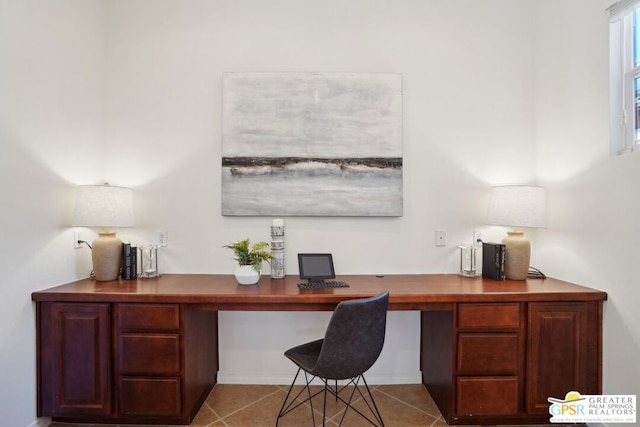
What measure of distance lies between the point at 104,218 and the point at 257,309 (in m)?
1.26

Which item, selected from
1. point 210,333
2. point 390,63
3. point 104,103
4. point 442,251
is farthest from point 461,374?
point 104,103

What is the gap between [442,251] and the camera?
2.35 m

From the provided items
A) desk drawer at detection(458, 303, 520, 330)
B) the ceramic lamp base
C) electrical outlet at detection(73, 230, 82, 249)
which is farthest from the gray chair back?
electrical outlet at detection(73, 230, 82, 249)

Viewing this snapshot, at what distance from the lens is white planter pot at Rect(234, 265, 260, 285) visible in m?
1.97

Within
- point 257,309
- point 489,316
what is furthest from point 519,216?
point 257,309

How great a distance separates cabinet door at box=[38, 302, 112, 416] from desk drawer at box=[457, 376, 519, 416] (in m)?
2.14

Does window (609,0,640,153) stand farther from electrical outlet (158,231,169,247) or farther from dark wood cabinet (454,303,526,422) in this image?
electrical outlet (158,231,169,247)

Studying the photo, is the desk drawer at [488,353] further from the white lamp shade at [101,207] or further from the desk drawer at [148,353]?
the white lamp shade at [101,207]

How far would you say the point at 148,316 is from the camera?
1759mm

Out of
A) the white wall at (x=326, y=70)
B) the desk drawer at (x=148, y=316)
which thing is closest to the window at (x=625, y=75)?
the white wall at (x=326, y=70)

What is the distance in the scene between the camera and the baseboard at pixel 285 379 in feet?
7.64

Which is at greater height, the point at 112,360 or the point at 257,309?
the point at 257,309

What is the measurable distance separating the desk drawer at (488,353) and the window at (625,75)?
1341 millimetres

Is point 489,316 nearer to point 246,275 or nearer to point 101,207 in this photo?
point 246,275
